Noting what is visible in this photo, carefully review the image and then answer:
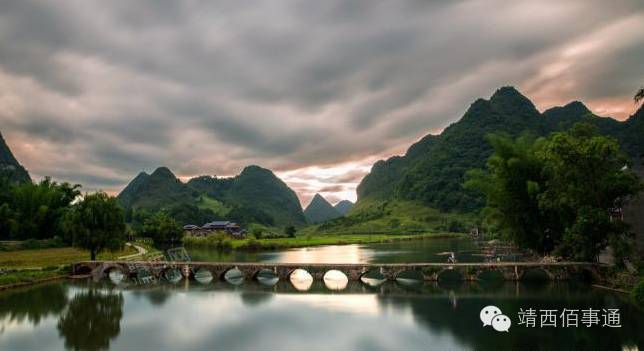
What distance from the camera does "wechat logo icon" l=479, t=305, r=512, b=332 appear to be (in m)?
29.2

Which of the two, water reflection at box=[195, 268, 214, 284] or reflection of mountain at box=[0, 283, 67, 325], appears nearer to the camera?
reflection of mountain at box=[0, 283, 67, 325]

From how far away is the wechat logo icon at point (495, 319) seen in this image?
95.9 ft

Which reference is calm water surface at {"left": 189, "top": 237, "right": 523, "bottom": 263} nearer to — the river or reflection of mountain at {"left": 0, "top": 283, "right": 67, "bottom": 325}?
the river

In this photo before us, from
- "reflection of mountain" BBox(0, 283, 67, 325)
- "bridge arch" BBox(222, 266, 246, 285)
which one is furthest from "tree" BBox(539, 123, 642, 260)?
"reflection of mountain" BBox(0, 283, 67, 325)

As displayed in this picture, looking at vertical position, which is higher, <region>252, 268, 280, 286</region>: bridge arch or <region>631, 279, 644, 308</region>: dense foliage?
<region>631, 279, 644, 308</region>: dense foliage

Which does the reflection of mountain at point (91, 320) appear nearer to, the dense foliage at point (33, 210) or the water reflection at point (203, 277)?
the water reflection at point (203, 277)

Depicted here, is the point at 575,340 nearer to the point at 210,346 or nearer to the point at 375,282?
the point at 210,346

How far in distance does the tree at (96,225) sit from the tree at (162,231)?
63.6 metres

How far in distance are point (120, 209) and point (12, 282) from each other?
1836cm

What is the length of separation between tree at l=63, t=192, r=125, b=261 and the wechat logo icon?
52324 mm

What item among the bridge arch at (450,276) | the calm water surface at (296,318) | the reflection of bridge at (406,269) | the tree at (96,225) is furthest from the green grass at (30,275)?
the bridge arch at (450,276)

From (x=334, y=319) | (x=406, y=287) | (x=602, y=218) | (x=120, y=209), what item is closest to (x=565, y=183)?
(x=602, y=218)

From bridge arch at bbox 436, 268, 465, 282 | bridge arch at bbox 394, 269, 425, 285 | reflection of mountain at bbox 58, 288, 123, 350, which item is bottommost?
reflection of mountain at bbox 58, 288, 123, 350

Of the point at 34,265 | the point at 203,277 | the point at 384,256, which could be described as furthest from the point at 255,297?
the point at 384,256
